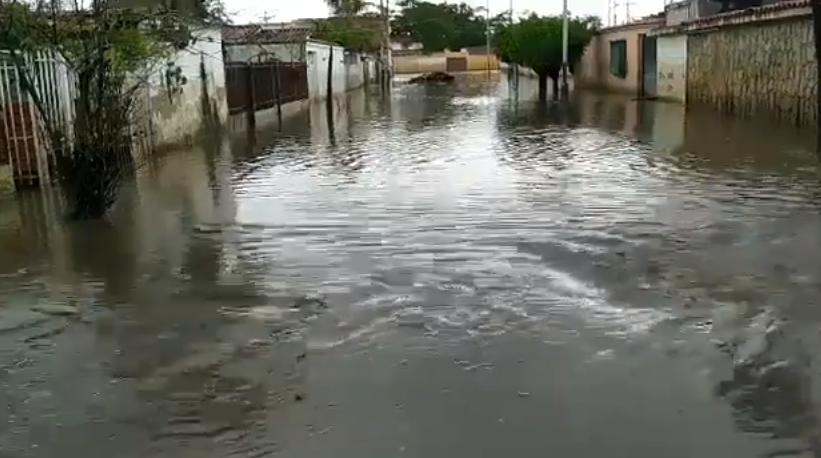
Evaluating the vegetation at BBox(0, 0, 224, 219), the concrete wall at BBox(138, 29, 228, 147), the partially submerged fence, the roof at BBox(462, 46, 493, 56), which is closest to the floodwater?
the vegetation at BBox(0, 0, 224, 219)

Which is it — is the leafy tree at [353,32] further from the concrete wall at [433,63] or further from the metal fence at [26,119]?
the metal fence at [26,119]

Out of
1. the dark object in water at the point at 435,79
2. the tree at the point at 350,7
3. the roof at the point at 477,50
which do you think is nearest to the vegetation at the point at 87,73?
the tree at the point at 350,7

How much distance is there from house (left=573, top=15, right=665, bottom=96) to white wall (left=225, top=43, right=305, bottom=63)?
13.5 m

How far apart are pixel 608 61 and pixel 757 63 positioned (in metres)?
20.0

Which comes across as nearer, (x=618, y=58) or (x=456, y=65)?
(x=618, y=58)

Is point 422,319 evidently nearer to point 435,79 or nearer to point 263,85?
point 263,85

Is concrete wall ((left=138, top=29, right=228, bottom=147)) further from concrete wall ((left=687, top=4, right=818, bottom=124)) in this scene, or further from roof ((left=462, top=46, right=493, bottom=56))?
roof ((left=462, top=46, right=493, bottom=56))

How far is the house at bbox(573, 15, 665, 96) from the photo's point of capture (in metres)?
35.2

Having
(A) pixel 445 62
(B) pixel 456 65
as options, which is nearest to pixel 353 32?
(B) pixel 456 65

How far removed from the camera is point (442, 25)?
275 feet

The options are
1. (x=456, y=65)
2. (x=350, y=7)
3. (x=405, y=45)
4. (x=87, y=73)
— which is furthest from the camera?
(x=405, y=45)

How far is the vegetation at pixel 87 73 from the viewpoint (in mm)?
9734

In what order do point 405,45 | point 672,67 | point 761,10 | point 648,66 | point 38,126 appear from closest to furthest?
1. point 38,126
2. point 761,10
3. point 672,67
4. point 648,66
5. point 405,45

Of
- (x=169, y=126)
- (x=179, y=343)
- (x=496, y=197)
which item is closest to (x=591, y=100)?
(x=169, y=126)
